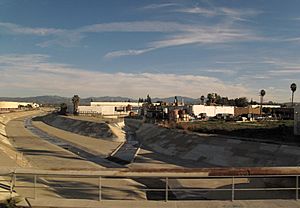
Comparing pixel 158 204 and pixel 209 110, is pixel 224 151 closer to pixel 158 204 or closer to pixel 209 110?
pixel 158 204

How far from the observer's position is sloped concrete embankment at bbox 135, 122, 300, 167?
2741 cm

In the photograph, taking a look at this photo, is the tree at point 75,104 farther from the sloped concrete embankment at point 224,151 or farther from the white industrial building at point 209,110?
the sloped concrete embankment at point 224,151

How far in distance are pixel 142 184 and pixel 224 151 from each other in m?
13.2

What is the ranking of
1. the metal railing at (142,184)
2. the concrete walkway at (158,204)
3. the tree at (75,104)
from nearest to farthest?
the concrete walkway at (158,204), the metal railing at (142,184), the tree at (75,104)

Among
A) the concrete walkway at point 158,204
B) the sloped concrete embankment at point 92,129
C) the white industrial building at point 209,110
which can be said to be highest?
the white industrial building at point 209,110

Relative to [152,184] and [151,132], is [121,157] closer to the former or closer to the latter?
[152,184]

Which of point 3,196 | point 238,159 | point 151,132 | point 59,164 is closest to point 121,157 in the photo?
point 59,164

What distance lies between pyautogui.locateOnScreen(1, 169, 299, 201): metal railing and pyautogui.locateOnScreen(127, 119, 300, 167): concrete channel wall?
810 cm

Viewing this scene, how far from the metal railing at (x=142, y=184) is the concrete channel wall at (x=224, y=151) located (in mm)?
8099

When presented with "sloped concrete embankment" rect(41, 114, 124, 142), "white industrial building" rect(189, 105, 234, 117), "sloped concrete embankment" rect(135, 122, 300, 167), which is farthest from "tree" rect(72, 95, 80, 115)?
"sloped concrete embankment" rect(135, 122, 300, 167)

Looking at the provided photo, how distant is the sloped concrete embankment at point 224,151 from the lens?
27.4m

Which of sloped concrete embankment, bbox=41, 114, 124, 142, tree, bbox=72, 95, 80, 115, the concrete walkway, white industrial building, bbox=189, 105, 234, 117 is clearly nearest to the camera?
the concrete walkway

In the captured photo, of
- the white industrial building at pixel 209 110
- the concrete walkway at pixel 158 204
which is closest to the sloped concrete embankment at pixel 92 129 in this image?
the white industrial building at pixel 209 110

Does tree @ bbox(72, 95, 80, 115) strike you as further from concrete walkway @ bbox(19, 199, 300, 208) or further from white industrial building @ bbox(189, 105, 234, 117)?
concrete walkway @ bbox(19, 199, 300, 208)
